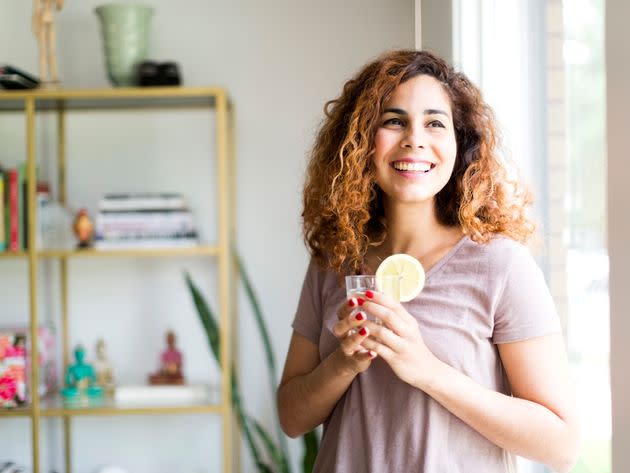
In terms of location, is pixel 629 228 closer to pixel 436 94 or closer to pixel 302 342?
pixel 436 94

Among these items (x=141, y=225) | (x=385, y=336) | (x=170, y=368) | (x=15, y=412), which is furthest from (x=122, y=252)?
(x=385, y=336)

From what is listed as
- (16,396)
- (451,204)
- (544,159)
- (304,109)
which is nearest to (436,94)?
(451,204)

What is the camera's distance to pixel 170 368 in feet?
10.3

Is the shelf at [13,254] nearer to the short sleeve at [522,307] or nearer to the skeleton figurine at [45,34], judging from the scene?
the skeleton figurine at [45,34]

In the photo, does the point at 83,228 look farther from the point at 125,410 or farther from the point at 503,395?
the point at 503,395

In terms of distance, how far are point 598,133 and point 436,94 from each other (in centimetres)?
37

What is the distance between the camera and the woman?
1.35 meters

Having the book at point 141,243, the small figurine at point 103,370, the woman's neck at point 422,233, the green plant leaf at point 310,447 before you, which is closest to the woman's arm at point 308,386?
the woman's neck at point 422,233

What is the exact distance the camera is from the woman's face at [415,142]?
142 centimetres

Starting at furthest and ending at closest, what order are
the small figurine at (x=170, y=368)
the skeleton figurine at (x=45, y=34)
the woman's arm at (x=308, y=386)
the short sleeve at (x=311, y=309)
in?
the small figurine at (x=170, y=368) < the skeleton figurine at (x=45, y=34) < the short sleeve at (x=311, y=309) < the woman's arm at (x=308, y=386)

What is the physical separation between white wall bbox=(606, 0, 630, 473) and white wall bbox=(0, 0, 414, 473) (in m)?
2.14

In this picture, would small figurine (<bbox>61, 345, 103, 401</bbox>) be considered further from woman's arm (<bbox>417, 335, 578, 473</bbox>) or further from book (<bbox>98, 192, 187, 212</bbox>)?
woman's arm (<bbox>417, 335, 578, 473</bbox>)

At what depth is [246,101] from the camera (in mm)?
3287

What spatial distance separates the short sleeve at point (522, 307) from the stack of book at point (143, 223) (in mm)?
1788
